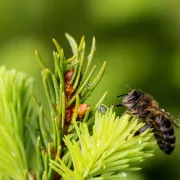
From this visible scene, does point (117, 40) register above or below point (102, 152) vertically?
above

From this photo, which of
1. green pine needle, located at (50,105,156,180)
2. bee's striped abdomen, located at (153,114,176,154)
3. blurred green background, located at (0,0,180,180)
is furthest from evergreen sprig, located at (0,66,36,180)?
blurred green background, located at (0,0,180,180)

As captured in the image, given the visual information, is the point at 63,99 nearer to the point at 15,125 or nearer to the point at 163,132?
the point at 15,125

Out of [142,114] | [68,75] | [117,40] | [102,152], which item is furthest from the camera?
[117,40]

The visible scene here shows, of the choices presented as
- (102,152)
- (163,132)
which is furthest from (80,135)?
(163,132)

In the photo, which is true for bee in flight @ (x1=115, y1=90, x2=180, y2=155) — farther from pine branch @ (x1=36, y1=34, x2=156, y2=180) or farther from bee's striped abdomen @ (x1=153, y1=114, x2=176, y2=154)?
pine branch @ (x1=36, y1=34, x2=156, y2=180)

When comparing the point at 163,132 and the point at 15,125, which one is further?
the point at 163,132

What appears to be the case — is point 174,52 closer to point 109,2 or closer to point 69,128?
point 109,2

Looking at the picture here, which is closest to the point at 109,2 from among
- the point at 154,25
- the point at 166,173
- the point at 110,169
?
the point at 154,25

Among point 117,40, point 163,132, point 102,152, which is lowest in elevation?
point 102,152
